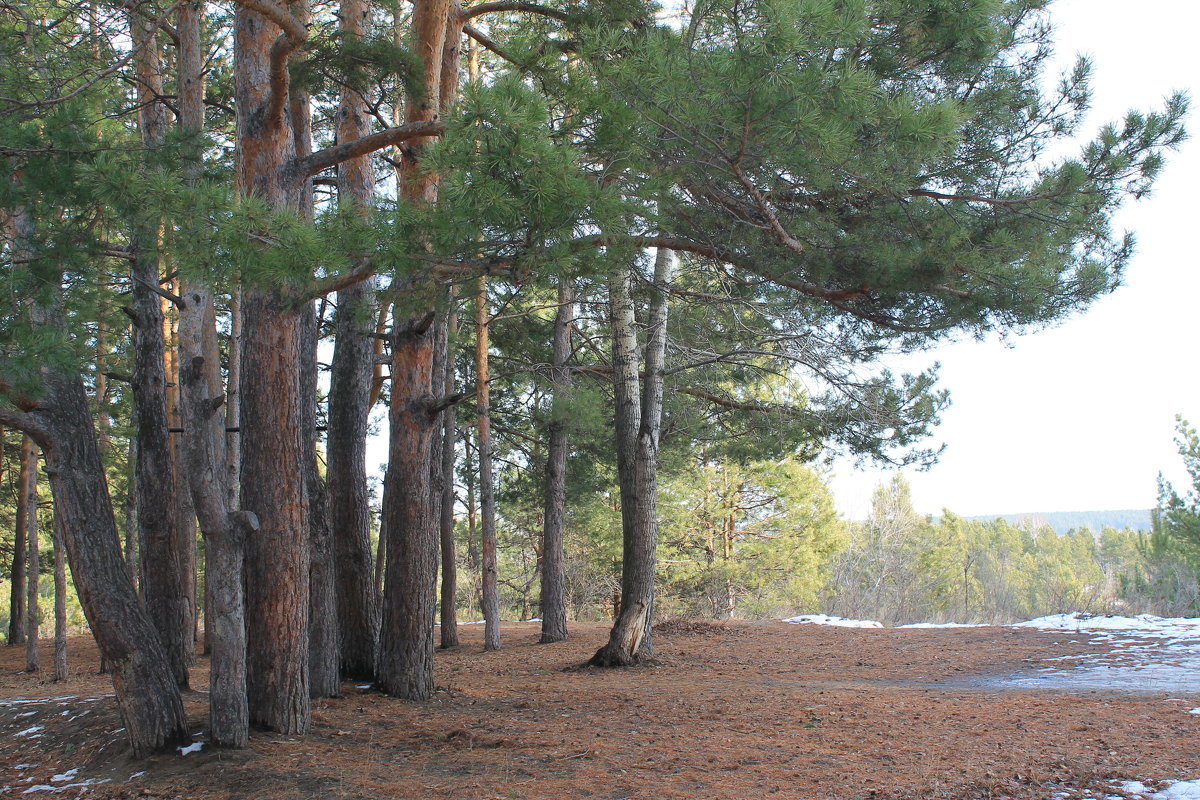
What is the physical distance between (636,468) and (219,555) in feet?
17.2

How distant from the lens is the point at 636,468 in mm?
9250

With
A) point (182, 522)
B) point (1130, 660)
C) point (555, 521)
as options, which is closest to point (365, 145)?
point (182, 522)

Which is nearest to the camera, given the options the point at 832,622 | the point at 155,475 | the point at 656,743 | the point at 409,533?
the point at 656,743

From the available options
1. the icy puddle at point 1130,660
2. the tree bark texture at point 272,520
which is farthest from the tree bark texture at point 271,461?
the icy puddle at point 1130,660

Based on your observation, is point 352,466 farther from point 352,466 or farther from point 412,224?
point 412,224

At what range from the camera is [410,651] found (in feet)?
21.2

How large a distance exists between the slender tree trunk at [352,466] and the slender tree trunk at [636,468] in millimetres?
2955

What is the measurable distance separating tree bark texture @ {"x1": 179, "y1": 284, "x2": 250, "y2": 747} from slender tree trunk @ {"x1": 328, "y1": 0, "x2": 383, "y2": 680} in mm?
2091

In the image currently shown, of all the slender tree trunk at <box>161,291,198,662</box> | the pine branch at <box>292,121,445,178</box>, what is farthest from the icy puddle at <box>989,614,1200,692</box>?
the slender tree trunk at <box>161,291,198,662</box>

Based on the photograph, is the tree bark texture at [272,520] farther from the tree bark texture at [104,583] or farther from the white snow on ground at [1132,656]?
the white snow on ground at [1132,656]

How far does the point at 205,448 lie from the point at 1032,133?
589 cm

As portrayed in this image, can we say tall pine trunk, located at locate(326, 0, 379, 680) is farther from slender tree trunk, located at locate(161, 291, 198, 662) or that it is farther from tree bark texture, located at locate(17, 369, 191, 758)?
tree bark texture, located at locate(17, 369, 191, 758)

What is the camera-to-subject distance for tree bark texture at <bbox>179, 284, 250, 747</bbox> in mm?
4695

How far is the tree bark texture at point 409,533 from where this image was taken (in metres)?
6.47
